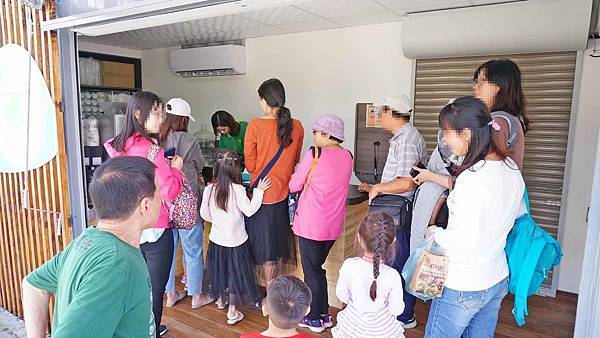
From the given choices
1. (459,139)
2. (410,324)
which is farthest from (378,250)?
(410,324)

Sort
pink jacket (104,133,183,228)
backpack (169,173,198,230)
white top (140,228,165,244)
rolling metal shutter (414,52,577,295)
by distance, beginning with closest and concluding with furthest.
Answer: pink jacket (104,133,183,228) < white top (140,228,165,244) < backpack (169,173,198,230) < rolling metal shutter (414,52,577,295)

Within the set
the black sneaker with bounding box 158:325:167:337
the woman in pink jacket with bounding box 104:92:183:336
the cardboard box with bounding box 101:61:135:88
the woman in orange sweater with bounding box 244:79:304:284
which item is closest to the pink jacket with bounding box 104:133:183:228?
the woman in pink jacket with bounding box 104:92:183:336

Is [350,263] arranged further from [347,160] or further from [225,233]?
[225,233]

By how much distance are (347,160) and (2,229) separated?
2.41 m

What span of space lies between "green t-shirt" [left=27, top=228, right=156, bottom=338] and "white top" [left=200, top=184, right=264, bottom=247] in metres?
1.47

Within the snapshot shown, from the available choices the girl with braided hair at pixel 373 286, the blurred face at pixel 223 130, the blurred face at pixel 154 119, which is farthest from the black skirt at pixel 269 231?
the blurred face at pixel 223 130

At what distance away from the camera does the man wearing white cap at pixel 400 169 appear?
7.29 feet

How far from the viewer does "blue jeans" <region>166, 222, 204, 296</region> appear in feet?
9.20

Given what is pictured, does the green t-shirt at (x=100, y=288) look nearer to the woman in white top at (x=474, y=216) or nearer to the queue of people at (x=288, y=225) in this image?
the queue of people at (x=288, y=225)

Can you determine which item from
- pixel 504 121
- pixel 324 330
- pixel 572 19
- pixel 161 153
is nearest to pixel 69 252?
pixel 161 153

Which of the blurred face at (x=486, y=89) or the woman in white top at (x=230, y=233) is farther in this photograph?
the woman in white top at (x=230, y=233)

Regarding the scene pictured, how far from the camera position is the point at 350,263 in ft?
5.39

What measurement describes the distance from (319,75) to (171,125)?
2.15 m

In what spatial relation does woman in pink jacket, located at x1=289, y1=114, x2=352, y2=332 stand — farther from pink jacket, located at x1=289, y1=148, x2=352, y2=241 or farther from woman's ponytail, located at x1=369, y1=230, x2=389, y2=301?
woman's ponytail, located at x1=369, y1=230, x2=389, y2=301
